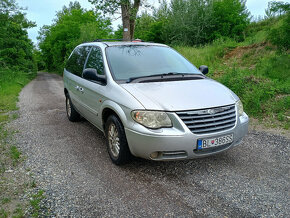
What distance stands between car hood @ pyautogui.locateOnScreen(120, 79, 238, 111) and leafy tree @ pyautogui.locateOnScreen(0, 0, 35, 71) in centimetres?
2357

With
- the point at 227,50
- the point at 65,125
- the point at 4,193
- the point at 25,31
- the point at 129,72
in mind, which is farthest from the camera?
the point at 25,31

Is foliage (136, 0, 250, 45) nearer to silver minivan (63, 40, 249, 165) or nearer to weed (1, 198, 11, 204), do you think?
silver minivan (63, 40, 249, 165)

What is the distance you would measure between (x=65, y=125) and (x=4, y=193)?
10.1 ft

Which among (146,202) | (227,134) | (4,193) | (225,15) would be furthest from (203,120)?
(225,15)

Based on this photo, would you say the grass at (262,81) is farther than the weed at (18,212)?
Yes

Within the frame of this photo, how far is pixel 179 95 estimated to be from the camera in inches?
135

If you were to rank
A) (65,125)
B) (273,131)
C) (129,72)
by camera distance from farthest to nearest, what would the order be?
(65,125) < (273,131) < (129,72)

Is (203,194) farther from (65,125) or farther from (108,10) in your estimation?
(108,10)

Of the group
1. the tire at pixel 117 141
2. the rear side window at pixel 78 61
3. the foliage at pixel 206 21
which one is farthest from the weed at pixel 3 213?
the foliage at pixel 206 21

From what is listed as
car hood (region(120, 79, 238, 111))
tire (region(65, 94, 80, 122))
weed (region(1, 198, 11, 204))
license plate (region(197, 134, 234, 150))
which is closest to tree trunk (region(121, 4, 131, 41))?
tire (region(65, 94, 80, 122))

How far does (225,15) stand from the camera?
1933 cm

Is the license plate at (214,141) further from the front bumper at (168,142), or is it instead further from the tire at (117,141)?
the tire at (117,141)

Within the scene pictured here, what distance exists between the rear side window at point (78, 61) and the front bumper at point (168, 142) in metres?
2.47

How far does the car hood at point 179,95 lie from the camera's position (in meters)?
3.23
